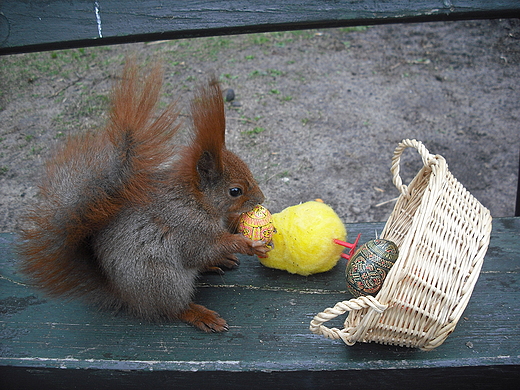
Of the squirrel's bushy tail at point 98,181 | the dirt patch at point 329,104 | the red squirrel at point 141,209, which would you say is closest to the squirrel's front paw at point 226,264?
the red squirrel at point 141,209

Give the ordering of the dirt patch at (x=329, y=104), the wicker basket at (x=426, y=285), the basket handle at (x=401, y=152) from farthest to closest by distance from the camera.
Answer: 1. the dirt patch at (x=329, y=104)
2. the basket handle at (x=401, y=152)
3. the wicker basket at (x=426, y=285)

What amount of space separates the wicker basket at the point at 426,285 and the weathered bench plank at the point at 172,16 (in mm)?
519

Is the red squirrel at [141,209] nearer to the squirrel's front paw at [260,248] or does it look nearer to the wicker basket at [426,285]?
the squirrel's front paw at [260,248]

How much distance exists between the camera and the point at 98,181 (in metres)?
1.21

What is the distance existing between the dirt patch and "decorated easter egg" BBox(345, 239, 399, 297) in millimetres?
1208

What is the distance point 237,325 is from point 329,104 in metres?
2.20

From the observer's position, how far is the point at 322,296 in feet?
4.63

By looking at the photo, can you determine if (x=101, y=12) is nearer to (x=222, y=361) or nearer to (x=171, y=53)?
(x=222, y=361)

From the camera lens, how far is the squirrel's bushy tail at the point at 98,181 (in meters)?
1.18

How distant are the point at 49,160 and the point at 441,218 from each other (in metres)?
1.05

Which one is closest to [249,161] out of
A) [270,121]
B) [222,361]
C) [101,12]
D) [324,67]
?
[270,121]

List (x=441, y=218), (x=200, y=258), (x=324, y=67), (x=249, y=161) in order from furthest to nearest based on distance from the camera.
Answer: (x=324, y=67)
(x=249, y=161)
(x=200, y=258)
(x=441, y=218)

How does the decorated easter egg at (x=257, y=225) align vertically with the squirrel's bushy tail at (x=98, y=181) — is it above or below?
below

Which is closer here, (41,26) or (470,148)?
(41,26)
